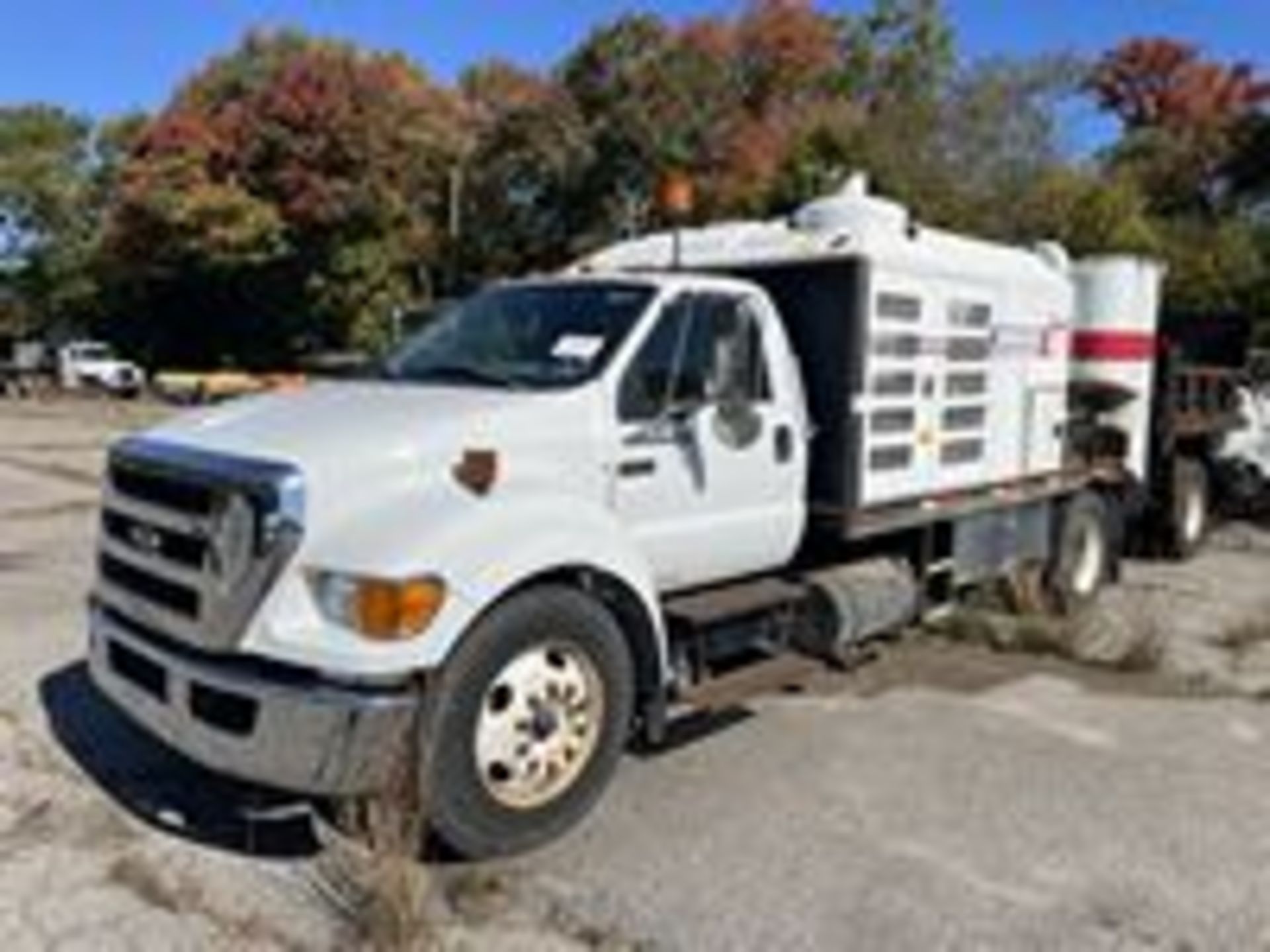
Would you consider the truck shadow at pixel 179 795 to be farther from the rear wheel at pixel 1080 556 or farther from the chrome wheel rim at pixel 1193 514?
the chrome wheel rim at pixel 1193 514

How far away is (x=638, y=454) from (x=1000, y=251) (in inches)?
155

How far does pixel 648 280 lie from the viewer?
6.41 m

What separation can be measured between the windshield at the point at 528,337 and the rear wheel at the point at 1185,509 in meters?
8.06

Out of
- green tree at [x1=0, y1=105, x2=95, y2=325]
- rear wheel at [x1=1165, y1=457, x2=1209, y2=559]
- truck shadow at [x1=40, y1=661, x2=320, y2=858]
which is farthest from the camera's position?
green tree at [x1=0, y1=105, x2=95, y2=325]

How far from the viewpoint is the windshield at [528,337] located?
19.7 feet

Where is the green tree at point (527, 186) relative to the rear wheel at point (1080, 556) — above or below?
above

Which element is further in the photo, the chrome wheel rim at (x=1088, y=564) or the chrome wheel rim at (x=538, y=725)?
the chrome wheel rim at (x=1088, y=564)

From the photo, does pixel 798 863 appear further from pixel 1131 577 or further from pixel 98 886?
pixel 1131 577

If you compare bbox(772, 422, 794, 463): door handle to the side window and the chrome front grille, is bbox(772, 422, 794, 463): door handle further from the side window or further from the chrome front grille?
the chrome front grille

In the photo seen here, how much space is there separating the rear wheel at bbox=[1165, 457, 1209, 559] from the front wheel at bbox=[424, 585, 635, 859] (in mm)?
8639

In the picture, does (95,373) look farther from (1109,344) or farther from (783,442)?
(783,442)

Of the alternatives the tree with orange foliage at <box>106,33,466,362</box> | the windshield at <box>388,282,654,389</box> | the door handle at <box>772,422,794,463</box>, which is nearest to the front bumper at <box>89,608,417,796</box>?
the windshield at <box>388,282,654,389</box>

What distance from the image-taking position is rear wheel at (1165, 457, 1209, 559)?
1291 cm

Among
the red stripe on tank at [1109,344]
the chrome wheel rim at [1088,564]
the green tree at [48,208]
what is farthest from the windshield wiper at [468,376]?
the green tree at [48,208]
